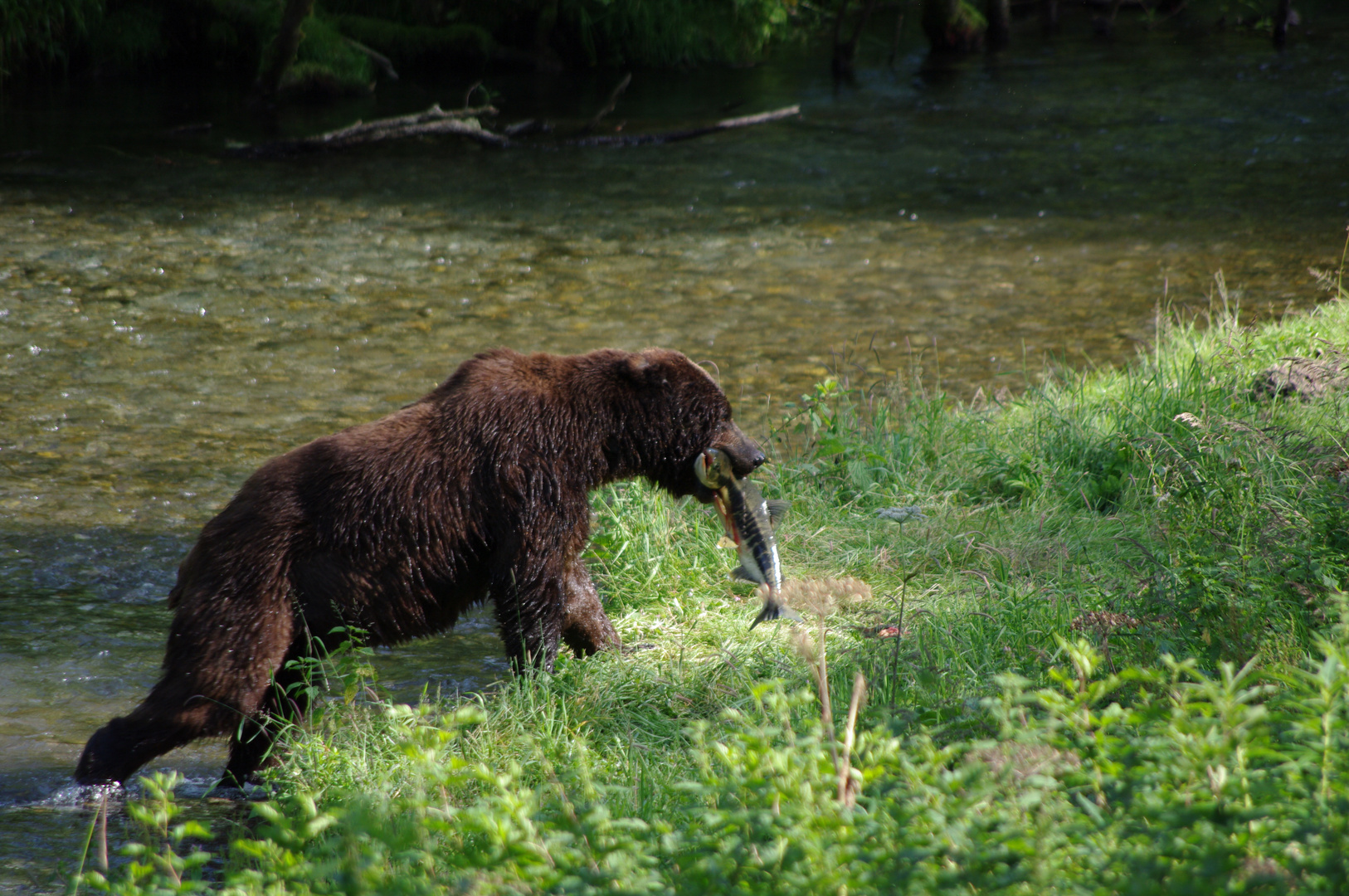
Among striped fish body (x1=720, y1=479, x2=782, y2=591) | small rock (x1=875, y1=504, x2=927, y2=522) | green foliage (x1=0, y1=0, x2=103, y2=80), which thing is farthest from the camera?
green foliage (x1=0, y1=0, x2=103, y2=80)

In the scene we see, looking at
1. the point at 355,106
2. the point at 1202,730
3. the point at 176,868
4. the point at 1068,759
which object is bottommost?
the point at 176,868

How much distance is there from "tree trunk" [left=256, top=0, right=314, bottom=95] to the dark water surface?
28.5 inches

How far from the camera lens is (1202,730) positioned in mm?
2555

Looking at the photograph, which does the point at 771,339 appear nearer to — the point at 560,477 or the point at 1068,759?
the point at 560,477

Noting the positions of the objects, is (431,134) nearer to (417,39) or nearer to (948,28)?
(417,39)

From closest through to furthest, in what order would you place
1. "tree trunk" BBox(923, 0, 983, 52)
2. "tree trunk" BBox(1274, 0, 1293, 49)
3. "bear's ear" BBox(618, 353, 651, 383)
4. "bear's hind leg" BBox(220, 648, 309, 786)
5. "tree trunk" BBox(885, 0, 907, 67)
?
"bear's hind leg" BBox(220, 648, 309, 786) → "bear's ear" BBox(618, 353, 651, 383) → "tree trunk" BBox(1274, 0, 1293, 49) → "tree trunk" BBox(885, 0, 907, 67) → "tree trunk" BBox(923, 0, 983, 52)

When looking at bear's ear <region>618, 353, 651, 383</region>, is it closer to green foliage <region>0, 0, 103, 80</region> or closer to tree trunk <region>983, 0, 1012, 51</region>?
green foliage <region>0, 0, 103, 80</region>

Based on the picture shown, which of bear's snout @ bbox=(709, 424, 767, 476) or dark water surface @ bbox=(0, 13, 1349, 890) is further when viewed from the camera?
dark water surface @ bbox=(0, 13, 1349, 890)

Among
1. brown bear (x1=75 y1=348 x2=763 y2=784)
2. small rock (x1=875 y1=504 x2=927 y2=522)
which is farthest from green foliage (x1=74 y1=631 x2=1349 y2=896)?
small rock (x1=875 y1=504 x2=927 y2=522)

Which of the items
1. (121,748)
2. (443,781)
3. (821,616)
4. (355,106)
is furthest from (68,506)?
(355,106)

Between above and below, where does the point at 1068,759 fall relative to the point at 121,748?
above

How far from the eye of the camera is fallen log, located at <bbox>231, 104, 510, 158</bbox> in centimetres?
1611

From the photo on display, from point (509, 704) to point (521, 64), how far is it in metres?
21.1

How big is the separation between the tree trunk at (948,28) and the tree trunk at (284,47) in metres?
11.7
